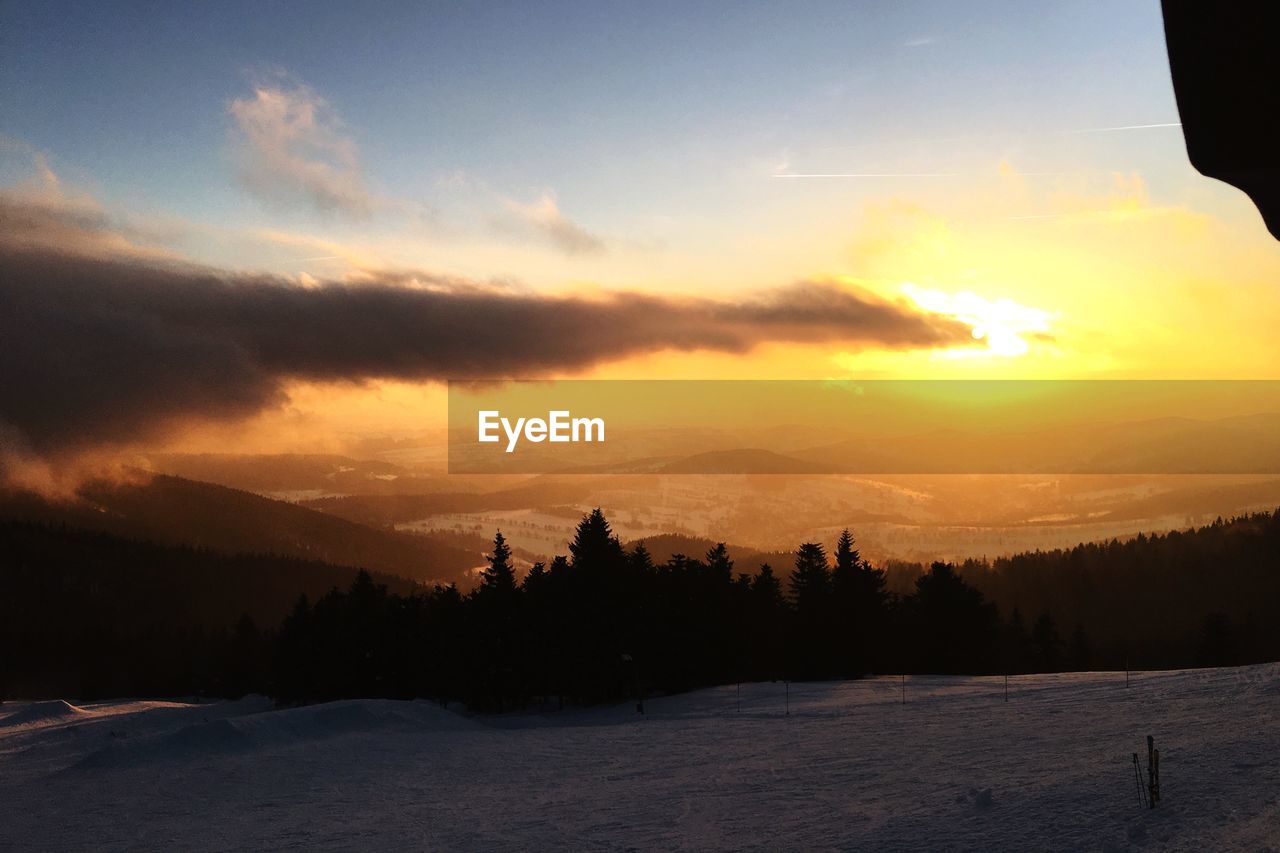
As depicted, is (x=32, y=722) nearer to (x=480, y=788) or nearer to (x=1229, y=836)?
(x=480, y=788)

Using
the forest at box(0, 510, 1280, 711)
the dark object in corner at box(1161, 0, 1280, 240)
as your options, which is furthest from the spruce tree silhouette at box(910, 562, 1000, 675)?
the dark object in corner at box(1161, 0, 1280, 240)

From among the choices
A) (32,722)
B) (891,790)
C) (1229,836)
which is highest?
(1229,836)

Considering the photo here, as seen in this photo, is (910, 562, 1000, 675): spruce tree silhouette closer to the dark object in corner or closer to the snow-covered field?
the snow-covered field

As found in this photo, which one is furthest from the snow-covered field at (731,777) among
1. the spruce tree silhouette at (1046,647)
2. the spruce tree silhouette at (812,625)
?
the spruce tree silhouette at (1046,647)

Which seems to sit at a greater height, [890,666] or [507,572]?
[507,572]

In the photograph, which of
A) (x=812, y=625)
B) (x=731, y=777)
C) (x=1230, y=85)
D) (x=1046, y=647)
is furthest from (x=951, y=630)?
(x=1230, y=85)

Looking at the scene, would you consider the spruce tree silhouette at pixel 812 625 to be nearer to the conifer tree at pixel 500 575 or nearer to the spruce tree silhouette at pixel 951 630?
the spruce tree silhouette at pixel 951 630

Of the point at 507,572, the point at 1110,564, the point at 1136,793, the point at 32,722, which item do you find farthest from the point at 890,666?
the point at 1110,564
